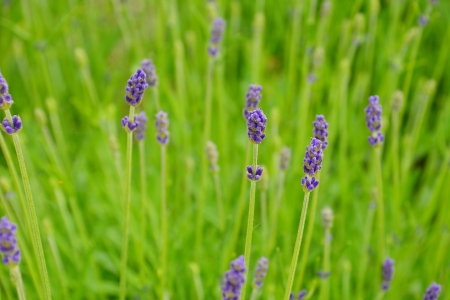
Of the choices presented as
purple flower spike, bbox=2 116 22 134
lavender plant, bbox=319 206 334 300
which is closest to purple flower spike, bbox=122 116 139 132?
purple flower spike, bbox=2 116 22 134

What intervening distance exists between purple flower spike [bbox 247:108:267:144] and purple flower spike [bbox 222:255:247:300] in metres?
0.20

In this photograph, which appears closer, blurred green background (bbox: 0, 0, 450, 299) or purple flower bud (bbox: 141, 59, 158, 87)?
purple flower bud (bbox: 141, 59, 158, 87)

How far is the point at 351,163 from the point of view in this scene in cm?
231

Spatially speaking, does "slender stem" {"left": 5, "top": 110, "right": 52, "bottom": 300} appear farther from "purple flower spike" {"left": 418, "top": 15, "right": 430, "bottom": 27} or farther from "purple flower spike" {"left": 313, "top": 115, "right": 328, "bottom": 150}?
"purple flower spike" {"left": 418, "top": 15, "right": 430, "bottom": 27}

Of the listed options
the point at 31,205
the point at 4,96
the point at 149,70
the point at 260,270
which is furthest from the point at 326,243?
the point at 4,96

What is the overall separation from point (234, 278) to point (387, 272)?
30.8 inches

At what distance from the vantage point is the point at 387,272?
1.52 meters

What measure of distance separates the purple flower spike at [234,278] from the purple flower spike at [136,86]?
0.35m

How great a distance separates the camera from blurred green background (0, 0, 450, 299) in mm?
1844

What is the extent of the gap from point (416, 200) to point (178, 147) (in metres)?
1.06

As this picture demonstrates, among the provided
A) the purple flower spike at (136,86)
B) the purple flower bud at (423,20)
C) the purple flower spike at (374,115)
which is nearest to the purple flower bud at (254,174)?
the purple flower spike at (136,86)

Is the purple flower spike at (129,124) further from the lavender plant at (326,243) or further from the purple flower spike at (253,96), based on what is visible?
the lavender plant at (326,243)

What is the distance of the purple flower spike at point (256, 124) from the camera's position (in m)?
0.92

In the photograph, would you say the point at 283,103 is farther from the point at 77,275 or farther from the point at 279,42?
the point at 77,275
